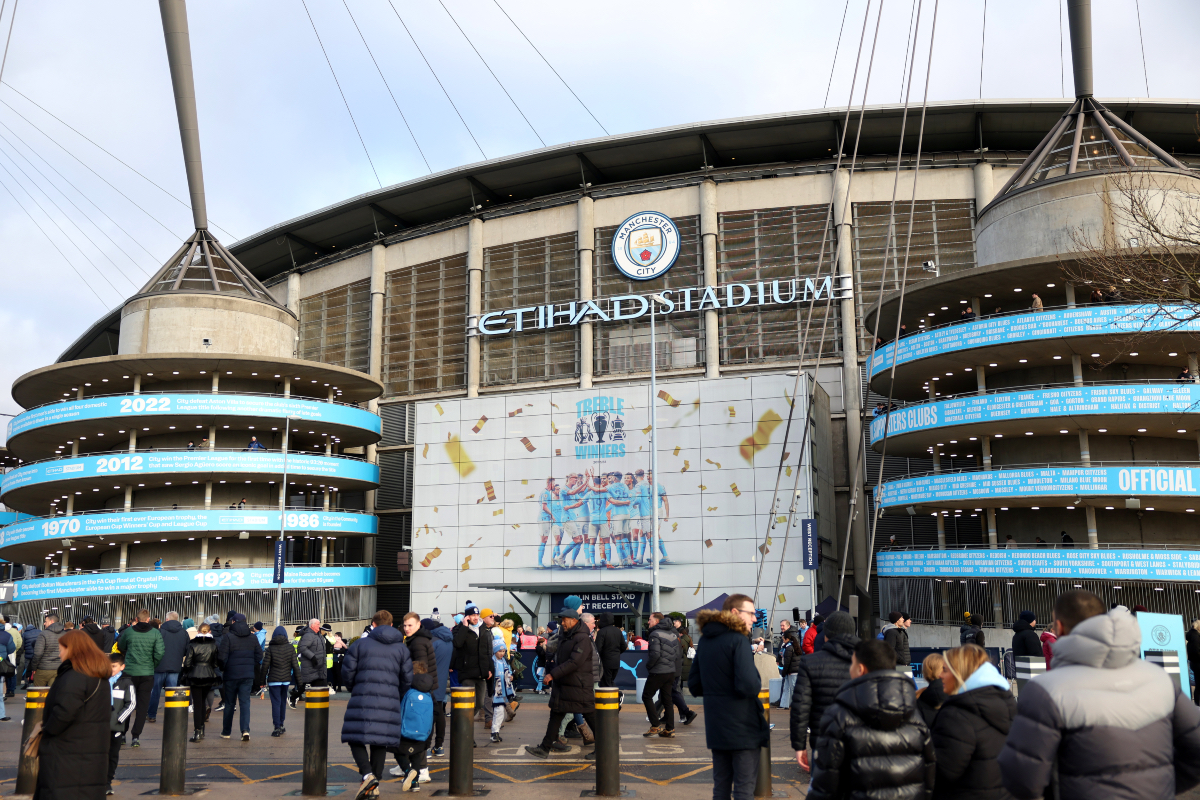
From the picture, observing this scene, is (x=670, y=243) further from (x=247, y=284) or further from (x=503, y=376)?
(x=247, y=284)

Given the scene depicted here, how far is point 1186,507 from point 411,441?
35969 mm

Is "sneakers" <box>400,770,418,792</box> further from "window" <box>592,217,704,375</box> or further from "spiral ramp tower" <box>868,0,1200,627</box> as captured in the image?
"window" <box>592,217,704,375</box>

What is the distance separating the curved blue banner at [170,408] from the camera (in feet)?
144

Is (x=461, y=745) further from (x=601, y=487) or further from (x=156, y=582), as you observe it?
(x=156, y=582)

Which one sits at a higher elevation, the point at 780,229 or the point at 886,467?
the point at 780,229

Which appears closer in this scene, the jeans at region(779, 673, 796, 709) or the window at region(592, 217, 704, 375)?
the jeans at region(779, 673, 796, 709)

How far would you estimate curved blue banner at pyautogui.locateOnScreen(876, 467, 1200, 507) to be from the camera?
31.3 metres

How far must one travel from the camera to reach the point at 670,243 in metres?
49.2

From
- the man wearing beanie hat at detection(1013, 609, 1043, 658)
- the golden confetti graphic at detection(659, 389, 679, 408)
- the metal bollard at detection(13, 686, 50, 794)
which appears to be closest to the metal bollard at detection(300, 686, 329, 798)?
the metal bollard at detection(13, 686, 50, 794)

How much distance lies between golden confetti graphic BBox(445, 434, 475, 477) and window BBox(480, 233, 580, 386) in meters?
6.94

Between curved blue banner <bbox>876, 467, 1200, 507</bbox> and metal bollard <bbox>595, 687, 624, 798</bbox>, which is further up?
curved blue banner <bbox>876, 467, 1200, 507</bbox>

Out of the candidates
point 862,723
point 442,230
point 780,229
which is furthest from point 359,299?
point 862,723

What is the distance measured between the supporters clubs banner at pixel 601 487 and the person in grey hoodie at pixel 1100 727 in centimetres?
3443

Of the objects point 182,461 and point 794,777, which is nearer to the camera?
point 794,777
